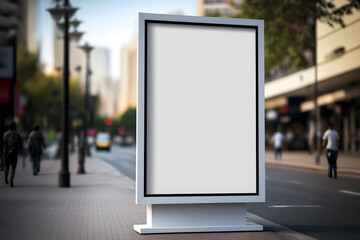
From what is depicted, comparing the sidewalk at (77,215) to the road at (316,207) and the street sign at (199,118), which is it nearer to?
the street sign at (199,118)

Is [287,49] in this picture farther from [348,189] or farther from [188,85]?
[188,85]

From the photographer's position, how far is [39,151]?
73.5 ft

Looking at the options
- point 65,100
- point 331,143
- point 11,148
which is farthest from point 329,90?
point 11,148

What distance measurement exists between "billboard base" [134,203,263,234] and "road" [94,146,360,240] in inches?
41.3

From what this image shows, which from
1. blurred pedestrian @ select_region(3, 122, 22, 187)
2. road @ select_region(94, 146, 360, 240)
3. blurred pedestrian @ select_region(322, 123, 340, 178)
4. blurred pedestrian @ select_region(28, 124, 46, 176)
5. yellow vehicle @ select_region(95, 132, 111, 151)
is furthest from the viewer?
yellow vehicle @ select_region(95, 132, 111, 151)

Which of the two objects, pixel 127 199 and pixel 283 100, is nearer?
pixel 127 199

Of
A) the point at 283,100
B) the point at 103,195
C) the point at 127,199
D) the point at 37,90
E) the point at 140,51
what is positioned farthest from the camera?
the point at 37,90

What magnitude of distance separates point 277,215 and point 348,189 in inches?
240

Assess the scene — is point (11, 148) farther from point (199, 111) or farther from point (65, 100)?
point (199, 111)

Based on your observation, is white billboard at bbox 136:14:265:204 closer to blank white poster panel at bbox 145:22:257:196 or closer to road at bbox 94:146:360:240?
blank white poster panel at bbox 145:22:257:196

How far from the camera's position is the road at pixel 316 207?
9.60 metres

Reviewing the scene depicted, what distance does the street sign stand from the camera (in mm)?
8695

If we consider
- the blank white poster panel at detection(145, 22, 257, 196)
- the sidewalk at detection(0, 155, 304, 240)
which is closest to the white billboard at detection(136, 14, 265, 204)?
the blank white poster panel at detection(145, 22, 257, 196)

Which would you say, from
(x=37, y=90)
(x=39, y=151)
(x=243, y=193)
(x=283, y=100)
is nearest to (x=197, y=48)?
(x=243, y=193)
